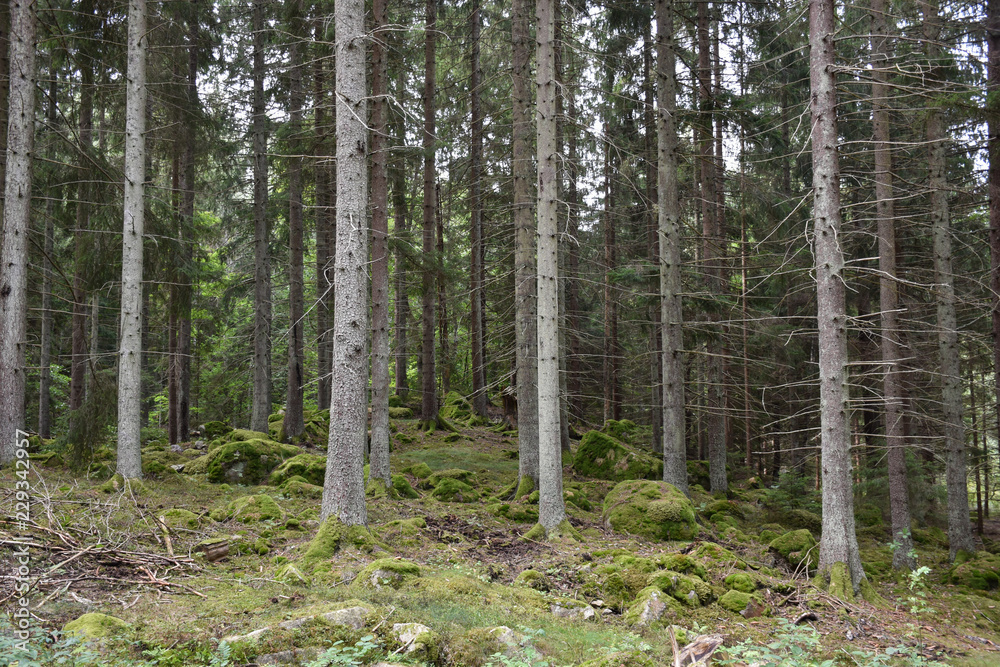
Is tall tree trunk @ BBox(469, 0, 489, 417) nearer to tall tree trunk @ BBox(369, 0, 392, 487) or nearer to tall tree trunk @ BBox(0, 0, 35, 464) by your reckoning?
tall tree trunk @ BBox(369, 0, 392, 487)

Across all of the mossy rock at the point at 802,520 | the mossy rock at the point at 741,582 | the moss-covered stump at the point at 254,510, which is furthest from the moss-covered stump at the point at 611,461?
the moss-covered stump at the point at 254,510

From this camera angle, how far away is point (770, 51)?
56.7 ft

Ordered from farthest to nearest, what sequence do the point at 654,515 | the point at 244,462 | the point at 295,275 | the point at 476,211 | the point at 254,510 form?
the point at 476,211 < the point at 295,275 < the point at 244,462 < the point at 654,515 < the point at 254,510

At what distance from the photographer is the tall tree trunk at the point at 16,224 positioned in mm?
11328

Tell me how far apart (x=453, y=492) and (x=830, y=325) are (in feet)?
27.4

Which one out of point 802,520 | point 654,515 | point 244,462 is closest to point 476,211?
point 244,462

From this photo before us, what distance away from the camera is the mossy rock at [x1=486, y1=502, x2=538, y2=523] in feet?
38.7

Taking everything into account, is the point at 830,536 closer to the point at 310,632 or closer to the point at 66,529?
the point at 310,632

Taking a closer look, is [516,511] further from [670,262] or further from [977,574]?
[977,574]

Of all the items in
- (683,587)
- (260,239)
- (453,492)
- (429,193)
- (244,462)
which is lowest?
(683,587)

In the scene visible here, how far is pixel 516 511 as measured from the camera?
39.2 feet

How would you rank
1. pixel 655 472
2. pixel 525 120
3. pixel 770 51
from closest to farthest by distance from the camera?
1. pixel 525 120
2. pixel 655 472
3. pixel 770 51

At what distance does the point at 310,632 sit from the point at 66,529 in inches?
155

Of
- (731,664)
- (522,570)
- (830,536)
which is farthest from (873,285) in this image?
(731,664)
